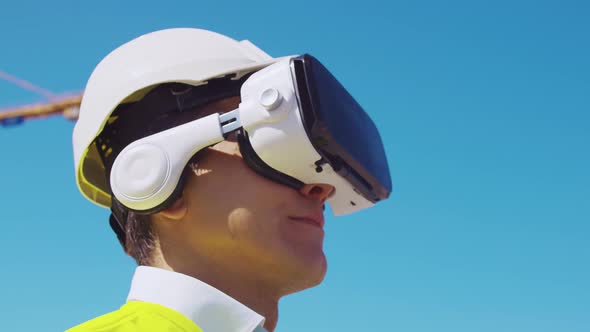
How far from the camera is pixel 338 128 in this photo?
142 inches

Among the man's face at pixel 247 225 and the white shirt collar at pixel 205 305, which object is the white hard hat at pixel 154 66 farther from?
the white shirt collar at pixel 205 305

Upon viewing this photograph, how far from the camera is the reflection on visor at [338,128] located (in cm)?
352

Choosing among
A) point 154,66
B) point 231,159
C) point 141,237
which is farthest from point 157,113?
point 141,237

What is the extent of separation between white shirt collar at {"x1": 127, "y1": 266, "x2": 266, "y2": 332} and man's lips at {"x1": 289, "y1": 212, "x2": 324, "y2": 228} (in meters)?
0.45

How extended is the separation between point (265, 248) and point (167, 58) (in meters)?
0.99

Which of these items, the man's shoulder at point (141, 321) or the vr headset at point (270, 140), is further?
the vr headset at point (270, 140)

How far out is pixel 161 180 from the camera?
3539mm

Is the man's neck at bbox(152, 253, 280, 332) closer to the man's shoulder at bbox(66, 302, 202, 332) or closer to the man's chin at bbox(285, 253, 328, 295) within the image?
the man's chin at bbox(285, 253, 328, 295)

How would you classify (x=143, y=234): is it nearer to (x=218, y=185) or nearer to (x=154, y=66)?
(x=218, y=185)

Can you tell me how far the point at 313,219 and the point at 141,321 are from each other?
849mm

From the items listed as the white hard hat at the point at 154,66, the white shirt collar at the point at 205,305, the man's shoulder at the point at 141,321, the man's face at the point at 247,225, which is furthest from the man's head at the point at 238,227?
the white hard hat at the point at 154,66

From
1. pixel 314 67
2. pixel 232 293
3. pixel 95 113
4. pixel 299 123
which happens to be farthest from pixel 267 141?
pixel 95 113

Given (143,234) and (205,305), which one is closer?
(205,305)

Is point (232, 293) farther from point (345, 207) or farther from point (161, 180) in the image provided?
point (345, 207)
